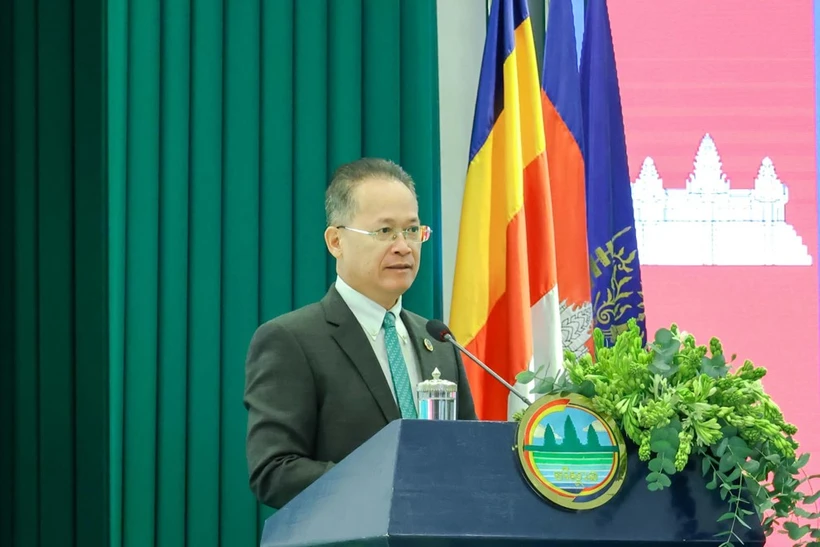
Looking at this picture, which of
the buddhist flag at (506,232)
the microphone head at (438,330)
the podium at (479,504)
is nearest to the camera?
the podium at (479,504)

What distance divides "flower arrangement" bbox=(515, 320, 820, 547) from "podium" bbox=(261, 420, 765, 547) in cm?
4

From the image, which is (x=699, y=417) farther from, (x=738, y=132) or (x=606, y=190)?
(x=738, y=132)

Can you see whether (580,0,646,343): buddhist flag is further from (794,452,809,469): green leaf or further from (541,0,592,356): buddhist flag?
(794,452,809,469): green leaf

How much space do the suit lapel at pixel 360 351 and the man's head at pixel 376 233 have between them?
0.31 feet

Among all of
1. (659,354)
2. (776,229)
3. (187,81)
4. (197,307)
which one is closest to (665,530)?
(659,354)

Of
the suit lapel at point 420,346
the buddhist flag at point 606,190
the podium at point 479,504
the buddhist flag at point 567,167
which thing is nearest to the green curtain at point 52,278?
the suit lapel at point 420,346

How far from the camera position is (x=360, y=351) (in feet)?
8.25

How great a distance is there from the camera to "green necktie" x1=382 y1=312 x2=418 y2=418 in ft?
8.23

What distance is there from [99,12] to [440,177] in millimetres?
1282

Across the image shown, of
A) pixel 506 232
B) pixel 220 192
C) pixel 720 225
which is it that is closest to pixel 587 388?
pixel 506 232

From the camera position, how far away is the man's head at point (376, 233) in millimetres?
2604

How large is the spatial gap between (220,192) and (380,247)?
1342 millimetres

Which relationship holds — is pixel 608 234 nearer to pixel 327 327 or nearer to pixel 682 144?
pixel 682 144

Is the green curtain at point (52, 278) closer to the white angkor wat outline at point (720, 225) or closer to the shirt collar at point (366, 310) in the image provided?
the shirt collar at point (366, 310)
